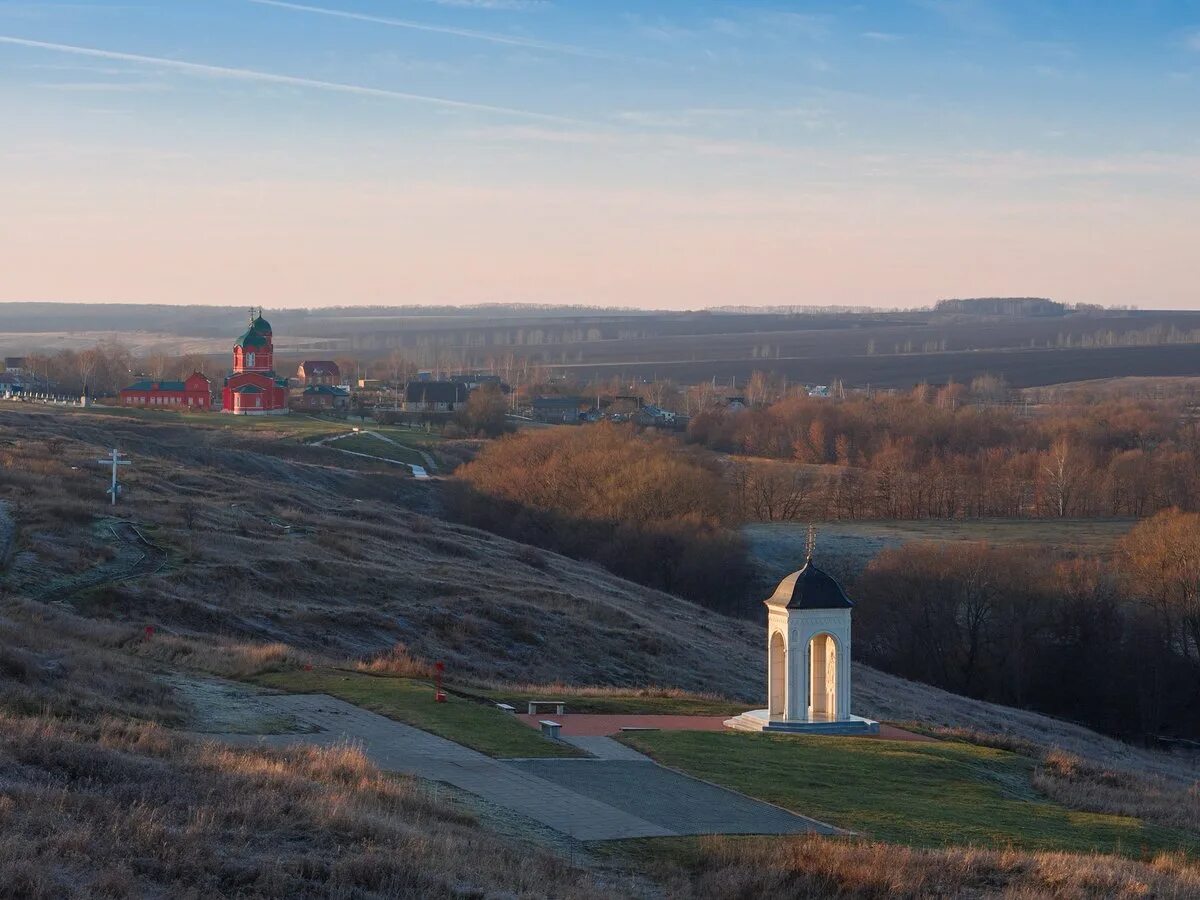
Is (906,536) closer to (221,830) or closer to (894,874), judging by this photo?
(894,874)

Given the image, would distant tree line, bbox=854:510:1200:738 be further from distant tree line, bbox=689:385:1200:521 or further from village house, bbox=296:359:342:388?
village house, bbox=296:359:342:388

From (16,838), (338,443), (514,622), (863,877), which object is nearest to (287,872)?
(16,838)

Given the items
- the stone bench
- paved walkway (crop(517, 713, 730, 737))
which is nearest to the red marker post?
paved walkway (crop(517, 713, 730, 737))

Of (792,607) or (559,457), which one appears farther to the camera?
(559,457)

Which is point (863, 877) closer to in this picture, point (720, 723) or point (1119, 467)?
point (720, 723)

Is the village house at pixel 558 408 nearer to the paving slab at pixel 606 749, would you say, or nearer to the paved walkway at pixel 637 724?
the paved walkway at pixel 637 724

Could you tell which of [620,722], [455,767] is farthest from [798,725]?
[455,767]
